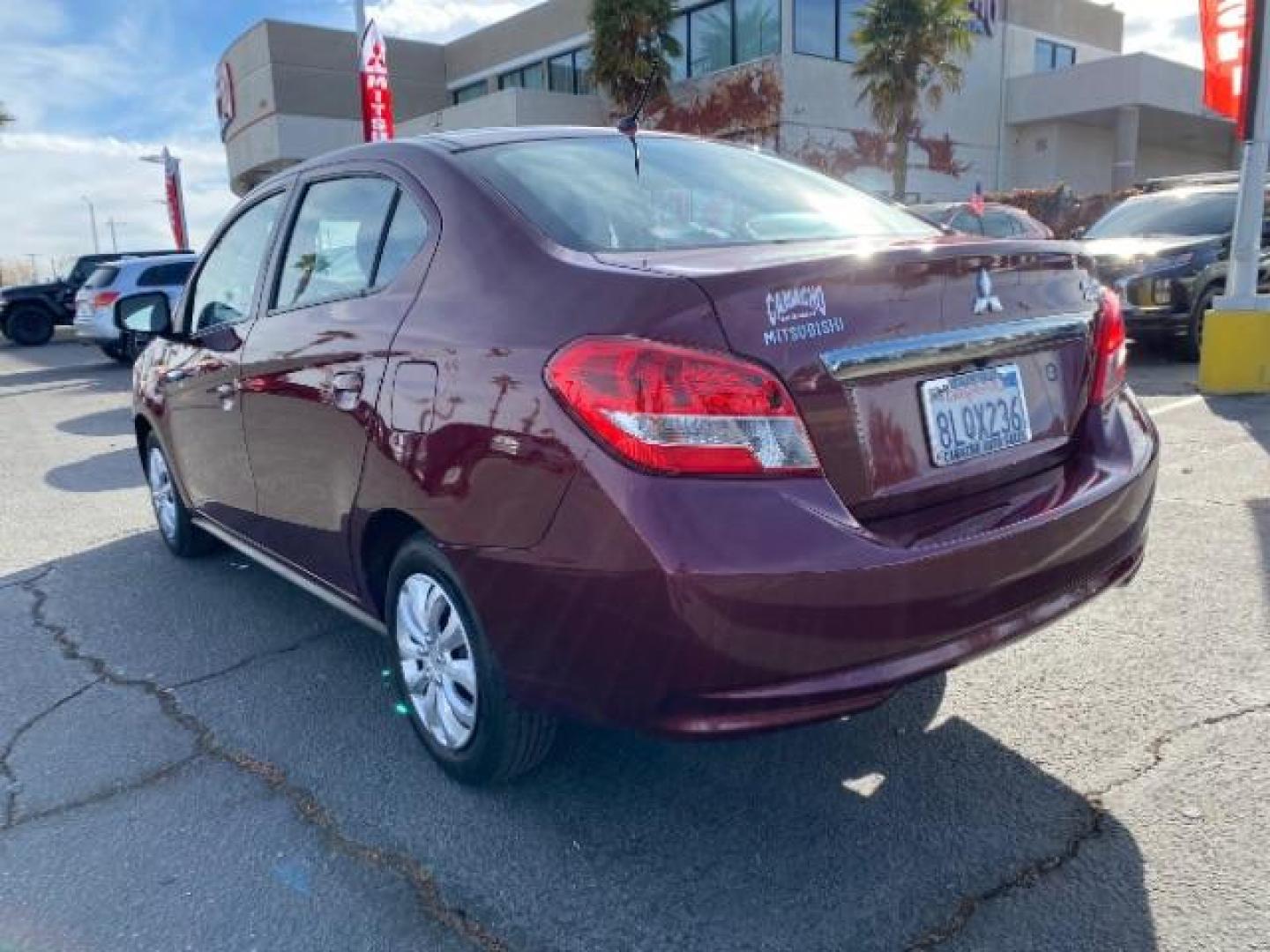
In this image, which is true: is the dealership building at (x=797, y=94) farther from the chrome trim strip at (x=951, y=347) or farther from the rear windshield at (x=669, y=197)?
the chrome trim strip at (x=951, y=347)

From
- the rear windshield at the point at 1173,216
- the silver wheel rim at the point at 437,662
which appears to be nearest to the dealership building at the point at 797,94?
the rear windshield at the point at 1173,216

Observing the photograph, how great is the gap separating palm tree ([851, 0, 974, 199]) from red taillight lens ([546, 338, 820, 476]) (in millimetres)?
24485

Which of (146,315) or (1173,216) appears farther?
(1173,216)

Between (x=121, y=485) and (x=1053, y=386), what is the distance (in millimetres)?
6182

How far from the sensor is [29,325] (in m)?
22.0

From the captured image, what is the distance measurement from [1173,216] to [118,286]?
1447 cm

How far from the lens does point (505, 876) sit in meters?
2.29

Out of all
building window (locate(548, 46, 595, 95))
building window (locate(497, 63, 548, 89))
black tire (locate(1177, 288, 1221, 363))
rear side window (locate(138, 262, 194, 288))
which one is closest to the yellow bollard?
black tire (locate(1177, 288, 1221, 363))

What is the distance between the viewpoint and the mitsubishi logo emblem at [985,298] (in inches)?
91.0

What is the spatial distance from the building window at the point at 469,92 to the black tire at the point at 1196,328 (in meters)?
31.6

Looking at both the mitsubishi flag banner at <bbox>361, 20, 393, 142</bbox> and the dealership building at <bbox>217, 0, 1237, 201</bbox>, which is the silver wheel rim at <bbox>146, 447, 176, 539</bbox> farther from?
the dealership building at <bbox>217, 0, 1237, 201</bbox>

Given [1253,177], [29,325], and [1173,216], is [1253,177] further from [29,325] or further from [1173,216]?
[29,325]

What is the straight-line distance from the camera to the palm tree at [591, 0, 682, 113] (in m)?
25.6

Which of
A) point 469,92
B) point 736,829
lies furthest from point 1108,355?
point 469,92
